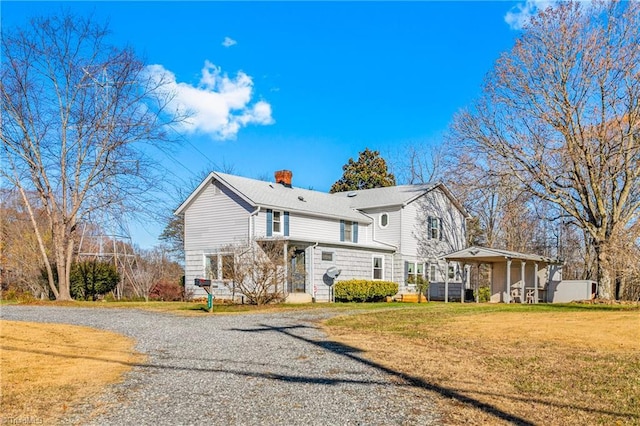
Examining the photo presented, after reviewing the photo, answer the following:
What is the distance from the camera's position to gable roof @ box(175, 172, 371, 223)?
→ 25.6 metres

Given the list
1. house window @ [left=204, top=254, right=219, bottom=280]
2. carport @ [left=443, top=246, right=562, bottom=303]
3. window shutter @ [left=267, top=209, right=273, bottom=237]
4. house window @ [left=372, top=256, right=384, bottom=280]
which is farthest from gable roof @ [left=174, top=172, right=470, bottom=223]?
carport @ [left=443, top=246, right=562, bottom=303]

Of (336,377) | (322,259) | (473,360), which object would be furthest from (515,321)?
(322,259)

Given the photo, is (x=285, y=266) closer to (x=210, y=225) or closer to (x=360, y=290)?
(x=360, y=290)

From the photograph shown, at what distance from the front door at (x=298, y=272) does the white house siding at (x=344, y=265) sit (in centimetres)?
46

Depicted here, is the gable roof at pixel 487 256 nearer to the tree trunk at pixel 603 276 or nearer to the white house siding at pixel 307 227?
the tree trunk at pixel 603 276

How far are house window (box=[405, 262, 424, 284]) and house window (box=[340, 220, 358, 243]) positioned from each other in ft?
10.5

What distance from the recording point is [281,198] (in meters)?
27.2

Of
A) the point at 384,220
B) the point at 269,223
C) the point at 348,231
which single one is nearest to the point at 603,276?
the point at 384,220

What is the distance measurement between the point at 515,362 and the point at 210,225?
19.7 metres

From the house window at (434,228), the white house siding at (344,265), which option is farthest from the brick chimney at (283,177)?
the house window at (434,228)

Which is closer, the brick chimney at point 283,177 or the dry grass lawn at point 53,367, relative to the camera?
the dry grass lawn at point 53,367

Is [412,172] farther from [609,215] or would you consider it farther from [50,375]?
[50,375]

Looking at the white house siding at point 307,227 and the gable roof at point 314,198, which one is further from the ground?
the gable roof at point 314,198

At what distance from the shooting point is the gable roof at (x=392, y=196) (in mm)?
30625
